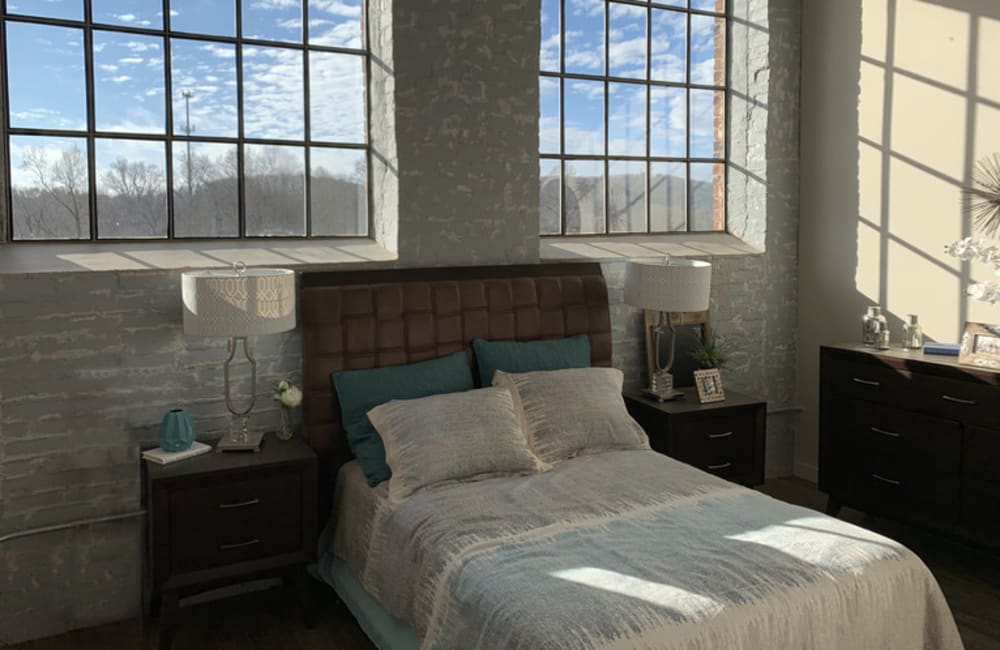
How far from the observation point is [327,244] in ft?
14.0

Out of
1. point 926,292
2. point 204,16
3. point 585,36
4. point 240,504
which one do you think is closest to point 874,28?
point 926,292

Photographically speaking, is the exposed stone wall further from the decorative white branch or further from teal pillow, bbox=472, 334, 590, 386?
the decorative white branch

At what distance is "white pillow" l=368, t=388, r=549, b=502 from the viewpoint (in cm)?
340

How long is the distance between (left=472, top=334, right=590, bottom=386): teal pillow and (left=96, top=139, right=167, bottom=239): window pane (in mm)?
1608

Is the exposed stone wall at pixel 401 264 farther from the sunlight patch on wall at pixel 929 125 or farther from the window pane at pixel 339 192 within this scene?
the sunlight patch on wall at pixel 929 125

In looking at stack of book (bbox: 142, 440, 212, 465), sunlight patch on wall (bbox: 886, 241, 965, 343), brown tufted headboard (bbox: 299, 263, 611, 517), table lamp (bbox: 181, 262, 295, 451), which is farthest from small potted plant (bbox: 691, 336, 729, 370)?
stack of book (bbox: 142, 440, 212, 465)

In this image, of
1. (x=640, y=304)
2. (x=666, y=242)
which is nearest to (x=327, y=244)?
(x=640, y=304)

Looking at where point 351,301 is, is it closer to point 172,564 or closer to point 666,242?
point 172,564

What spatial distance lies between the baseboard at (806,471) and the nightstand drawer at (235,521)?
337 centimetres

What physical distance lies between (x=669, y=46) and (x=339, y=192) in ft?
7.65

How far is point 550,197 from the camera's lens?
4922mm

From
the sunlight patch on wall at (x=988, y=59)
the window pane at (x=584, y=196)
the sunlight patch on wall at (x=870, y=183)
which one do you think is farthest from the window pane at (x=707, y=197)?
the sunlight patch on wall at (x=988, y=59)

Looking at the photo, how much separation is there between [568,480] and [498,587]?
0.96 meters

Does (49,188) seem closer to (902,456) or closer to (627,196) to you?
(627,196)
